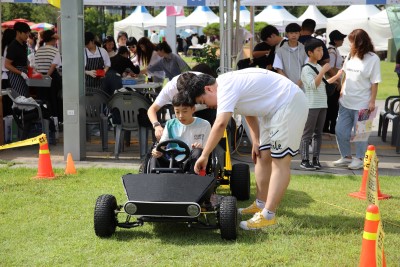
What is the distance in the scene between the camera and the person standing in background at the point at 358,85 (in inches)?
358

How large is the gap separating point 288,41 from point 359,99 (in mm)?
1812

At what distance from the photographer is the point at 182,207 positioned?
570 cm

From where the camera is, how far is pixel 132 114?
10.2 metres

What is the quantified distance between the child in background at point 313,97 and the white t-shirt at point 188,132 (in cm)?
285

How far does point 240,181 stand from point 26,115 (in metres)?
4.92

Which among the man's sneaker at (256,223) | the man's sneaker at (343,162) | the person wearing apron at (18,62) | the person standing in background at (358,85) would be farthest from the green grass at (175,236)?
the person wearing apron at (18,62)

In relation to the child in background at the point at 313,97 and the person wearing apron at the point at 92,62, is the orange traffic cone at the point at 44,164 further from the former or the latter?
the person wearing apron at the point at 92,62

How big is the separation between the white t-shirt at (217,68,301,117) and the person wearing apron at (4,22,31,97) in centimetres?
635

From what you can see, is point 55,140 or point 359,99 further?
point 55,140

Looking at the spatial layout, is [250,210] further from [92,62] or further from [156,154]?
[92,62]

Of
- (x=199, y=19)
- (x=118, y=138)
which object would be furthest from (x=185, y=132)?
(x=199, y=19)

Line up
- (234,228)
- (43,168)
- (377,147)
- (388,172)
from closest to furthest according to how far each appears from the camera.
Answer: (234,228), (43,168), (388,172), (377,147)

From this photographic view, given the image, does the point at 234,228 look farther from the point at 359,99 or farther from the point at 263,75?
the point at 359,99

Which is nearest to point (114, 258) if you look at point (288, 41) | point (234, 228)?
point (234, 228)
